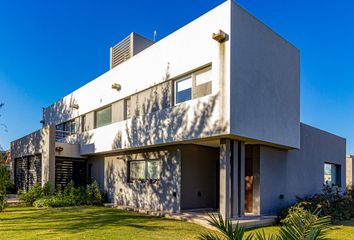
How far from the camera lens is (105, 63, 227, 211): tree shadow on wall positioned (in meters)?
11.1

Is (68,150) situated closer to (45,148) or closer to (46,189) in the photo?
(45,148)

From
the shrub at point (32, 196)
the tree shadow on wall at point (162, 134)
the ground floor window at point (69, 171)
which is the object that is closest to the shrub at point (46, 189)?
the shrub at point (32, 196)

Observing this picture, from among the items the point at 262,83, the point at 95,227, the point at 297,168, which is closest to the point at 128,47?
the point at 262,83

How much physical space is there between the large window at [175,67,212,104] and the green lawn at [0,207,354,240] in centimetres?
470

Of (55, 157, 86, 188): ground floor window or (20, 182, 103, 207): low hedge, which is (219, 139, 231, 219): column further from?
(55, 157, 86, 188): ground floor window

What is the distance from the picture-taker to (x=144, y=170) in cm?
1540

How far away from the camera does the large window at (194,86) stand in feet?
37.2

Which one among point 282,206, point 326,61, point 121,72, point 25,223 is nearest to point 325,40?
point 326,61

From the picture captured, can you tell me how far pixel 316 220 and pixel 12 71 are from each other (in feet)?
72.0

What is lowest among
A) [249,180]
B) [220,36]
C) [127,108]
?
[249,180]

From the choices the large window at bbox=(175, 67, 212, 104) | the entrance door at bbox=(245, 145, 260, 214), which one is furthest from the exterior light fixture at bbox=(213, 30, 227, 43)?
the entrance door at bbox=(245, 145, 260, 214)

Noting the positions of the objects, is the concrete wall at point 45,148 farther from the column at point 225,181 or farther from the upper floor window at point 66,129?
the column at point 225,181

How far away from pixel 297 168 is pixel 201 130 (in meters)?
7.04

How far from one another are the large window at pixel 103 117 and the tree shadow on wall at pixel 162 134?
83.3 inches
